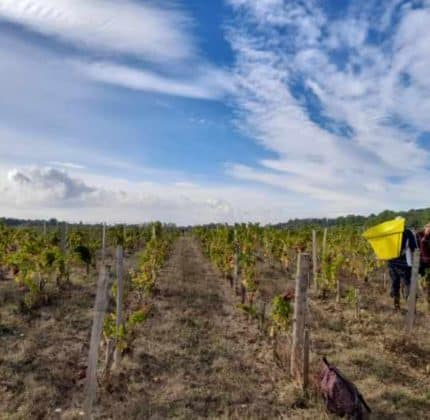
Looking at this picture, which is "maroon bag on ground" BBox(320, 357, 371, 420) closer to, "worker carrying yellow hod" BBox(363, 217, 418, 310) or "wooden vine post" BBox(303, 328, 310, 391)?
"wooden vine post" BBox(303, 328, 310, 391)

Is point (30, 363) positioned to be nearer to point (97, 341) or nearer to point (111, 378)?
point (111, 378)

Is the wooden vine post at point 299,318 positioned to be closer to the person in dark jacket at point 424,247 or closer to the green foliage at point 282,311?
the green foliage at point 282,311

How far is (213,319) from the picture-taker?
821 centimetres

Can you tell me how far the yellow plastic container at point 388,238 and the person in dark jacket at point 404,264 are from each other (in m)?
0.39

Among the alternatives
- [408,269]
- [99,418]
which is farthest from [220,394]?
[408,269]

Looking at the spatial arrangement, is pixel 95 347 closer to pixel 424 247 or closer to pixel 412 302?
pixel 412 302

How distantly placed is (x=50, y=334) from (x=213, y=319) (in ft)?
9.60

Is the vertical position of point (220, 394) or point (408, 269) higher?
point (408, 269)

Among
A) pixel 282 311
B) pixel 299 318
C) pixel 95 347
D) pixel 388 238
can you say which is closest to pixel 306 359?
pixel 299 318

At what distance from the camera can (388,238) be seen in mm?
7777

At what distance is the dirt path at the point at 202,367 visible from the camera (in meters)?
4.56

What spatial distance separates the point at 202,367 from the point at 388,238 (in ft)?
13.9

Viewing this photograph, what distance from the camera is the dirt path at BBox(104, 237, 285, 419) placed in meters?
4.56

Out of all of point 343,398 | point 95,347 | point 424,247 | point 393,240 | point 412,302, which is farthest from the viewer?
point 424,247
